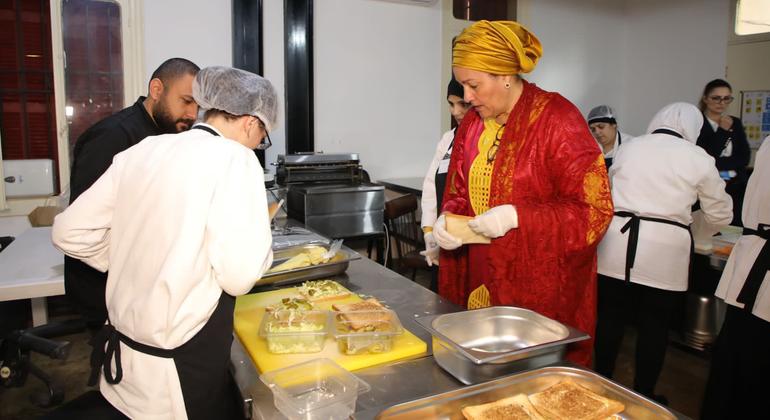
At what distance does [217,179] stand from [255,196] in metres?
0.10

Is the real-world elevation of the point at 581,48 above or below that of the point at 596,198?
above

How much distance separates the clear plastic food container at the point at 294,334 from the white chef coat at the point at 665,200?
6.19 feet

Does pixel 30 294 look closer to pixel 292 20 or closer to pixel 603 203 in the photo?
pixel 603 203

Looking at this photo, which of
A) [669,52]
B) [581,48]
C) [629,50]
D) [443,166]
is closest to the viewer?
[443,166]

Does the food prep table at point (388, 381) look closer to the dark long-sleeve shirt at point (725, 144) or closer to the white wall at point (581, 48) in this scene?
the dark long-sleeve shirt at point (725, 144)

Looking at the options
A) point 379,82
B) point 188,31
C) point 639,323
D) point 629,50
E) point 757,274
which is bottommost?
Result: point 639,323

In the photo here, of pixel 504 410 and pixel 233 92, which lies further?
pixel 233 92

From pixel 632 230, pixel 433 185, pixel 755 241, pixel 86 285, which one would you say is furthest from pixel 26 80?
pixel 755 241

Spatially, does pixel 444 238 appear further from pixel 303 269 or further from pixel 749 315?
pixel 749 315

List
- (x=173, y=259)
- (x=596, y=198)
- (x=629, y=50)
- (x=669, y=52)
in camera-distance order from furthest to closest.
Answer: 1. (x=629, y=50)
2. (x=669, y=52)
3. (x=596, y=198)
4. (x=173, y=259)

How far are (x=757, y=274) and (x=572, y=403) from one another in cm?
133

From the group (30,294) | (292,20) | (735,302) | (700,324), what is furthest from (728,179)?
(30,294)

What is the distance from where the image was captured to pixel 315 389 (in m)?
1.19

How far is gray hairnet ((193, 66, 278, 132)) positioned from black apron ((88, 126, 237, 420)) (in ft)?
1.67
